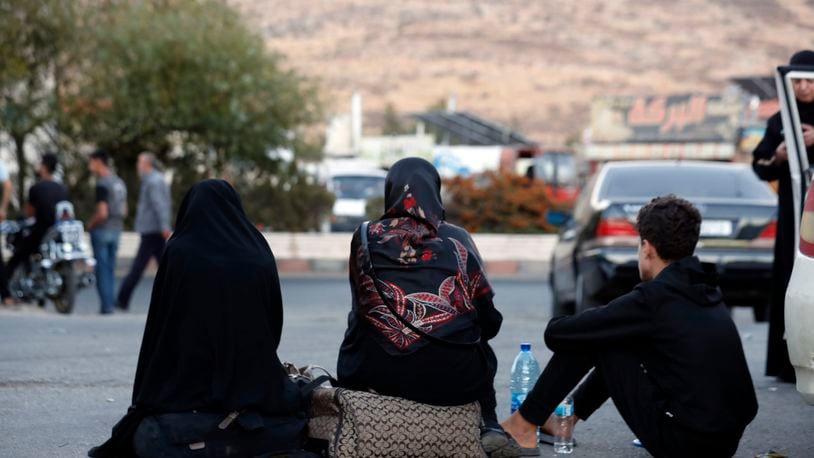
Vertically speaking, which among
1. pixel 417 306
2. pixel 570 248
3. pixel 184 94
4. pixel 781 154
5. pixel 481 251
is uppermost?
pixel 184 94

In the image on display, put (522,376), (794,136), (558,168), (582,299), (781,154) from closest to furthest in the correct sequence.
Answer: (522,376) → (794,136) → (781,154) → (582,299) → (558,168)

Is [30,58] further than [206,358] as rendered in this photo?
Yes

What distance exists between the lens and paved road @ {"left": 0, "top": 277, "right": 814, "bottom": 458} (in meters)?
6.18

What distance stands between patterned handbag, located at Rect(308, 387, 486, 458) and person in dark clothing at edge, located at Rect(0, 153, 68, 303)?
28.4 feet

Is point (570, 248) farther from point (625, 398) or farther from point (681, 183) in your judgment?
point (625, 398)

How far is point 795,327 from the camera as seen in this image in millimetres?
5438

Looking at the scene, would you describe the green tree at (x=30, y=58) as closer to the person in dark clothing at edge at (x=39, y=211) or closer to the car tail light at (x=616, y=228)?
the person in dark clothing at edge at (x=39, y=211)

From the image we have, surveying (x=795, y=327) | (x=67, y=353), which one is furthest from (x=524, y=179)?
(x=795, y=327)

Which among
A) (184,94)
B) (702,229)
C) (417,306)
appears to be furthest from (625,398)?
(184,94)

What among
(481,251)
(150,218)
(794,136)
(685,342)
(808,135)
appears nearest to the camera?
(685,342)

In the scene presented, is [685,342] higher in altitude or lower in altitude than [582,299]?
higher

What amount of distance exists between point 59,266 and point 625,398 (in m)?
8.99

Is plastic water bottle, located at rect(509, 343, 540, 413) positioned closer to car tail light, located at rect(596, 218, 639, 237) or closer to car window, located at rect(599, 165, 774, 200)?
car tail light, located at rect(596, 218, 639, 237)

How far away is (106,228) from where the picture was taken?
13203 mm
